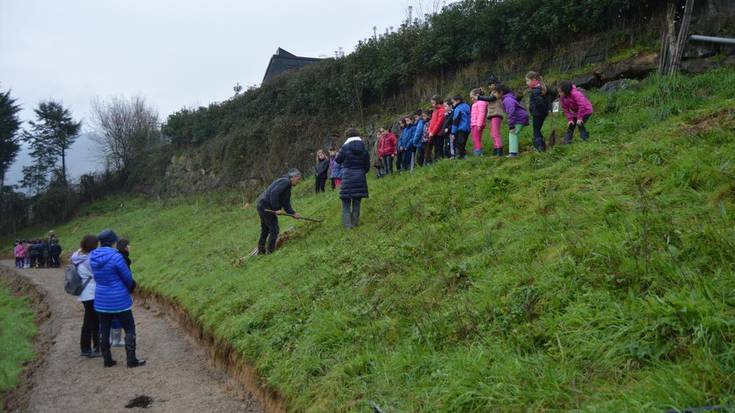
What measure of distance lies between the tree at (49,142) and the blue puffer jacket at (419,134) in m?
34.4

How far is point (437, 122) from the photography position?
11.9m

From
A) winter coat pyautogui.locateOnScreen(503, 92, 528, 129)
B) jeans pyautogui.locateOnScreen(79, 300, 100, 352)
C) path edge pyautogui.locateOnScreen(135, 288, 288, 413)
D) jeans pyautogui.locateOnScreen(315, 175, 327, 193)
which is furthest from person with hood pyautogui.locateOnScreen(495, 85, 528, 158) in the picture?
jeans pyautogui.locateOnScreen(315, 175, 327, 193)

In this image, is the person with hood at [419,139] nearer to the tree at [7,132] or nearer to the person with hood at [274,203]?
the person with hood at [274,203]

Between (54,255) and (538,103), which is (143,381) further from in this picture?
(54,255)

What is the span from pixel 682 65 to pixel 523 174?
650 cm

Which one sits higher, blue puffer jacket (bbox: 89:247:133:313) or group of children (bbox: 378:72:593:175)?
group of children (bbox: 378:72:593:175)

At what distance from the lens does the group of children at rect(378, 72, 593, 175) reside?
946 centimetres

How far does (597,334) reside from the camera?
3.50 m

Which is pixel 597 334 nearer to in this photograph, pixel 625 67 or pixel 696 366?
pixel 696 366

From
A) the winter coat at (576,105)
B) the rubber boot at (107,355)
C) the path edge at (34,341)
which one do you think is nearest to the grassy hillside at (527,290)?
the winter coat at (576,105)

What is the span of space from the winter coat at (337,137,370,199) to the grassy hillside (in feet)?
1.83

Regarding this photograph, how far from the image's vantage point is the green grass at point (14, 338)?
7.27 metres

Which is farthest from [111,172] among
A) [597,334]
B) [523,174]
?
→ [597,334]

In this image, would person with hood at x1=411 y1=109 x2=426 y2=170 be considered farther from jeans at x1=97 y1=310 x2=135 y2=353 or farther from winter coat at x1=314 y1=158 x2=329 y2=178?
jeans at x1=97 y1=310 x2=135 y2=353
